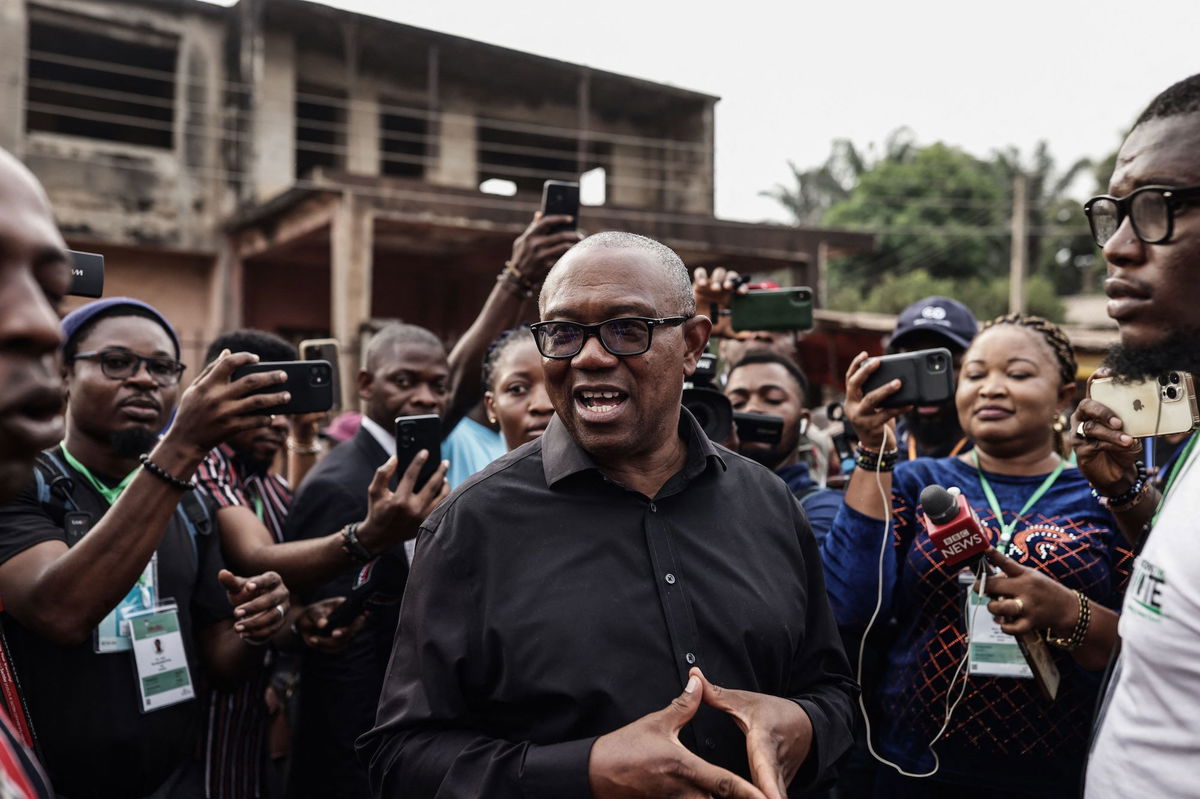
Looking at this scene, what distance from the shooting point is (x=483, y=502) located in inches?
76.8

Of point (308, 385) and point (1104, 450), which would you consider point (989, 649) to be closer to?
point (1104, 450)

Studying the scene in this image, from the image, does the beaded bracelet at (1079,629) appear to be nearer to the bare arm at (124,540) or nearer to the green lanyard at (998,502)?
the green lanyard at (998,502)

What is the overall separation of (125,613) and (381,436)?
128cm

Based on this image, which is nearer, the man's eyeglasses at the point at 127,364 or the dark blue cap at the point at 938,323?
the man's eyeglasses at the point at 127,364

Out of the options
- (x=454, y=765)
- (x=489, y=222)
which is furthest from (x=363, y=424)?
(x=489, y=222)

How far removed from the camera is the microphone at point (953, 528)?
2.24 m

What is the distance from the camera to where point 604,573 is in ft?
6.19

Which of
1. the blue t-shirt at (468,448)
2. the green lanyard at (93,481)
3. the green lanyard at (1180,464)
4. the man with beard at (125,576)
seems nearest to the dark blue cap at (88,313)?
the man with beard at (125,576)

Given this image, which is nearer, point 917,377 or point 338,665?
point 917,377

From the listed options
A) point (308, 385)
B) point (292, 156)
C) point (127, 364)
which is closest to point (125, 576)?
point (308, 385)

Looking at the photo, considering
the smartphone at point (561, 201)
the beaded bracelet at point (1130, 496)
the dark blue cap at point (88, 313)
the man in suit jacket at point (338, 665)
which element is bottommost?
the man in suit jacket at point (338, 665)

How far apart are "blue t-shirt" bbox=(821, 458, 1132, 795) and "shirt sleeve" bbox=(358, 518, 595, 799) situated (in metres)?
1.30

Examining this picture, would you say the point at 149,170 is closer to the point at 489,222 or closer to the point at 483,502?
the point at 489,222

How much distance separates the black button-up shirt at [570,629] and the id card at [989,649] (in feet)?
2.31
